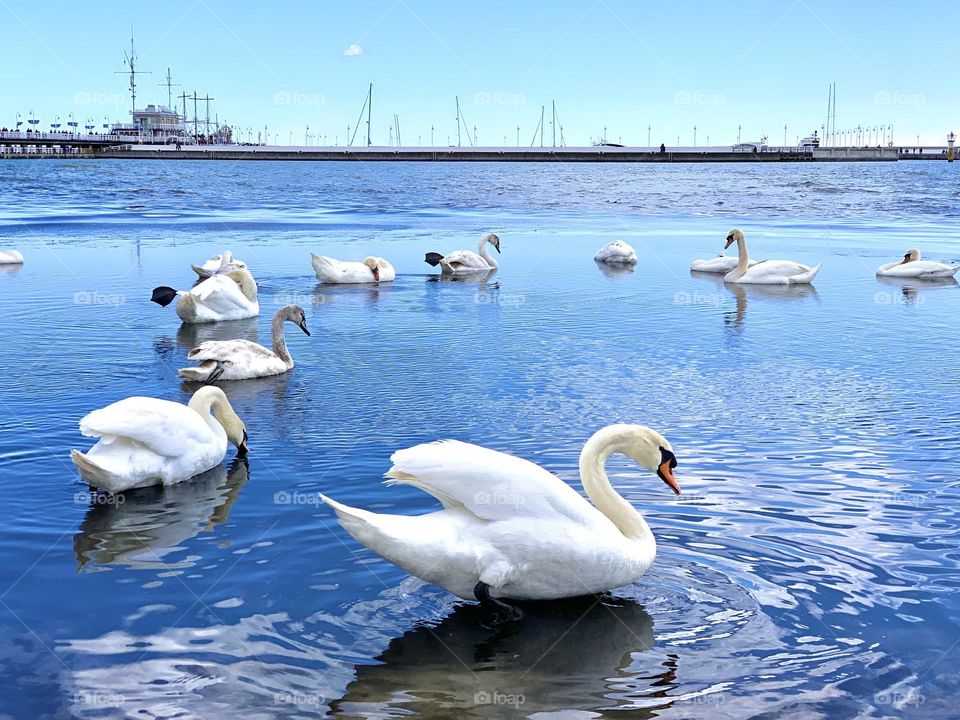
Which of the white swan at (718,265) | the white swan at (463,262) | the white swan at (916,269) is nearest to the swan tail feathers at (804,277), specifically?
the white swan at (916,269)

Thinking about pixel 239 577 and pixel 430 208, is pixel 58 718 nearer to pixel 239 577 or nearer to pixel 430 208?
pixel 239 577

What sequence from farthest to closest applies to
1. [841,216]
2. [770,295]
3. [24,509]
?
[841,216] → [770,295] → [24,509]

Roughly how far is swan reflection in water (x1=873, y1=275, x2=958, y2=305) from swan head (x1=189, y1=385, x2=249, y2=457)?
1097 cm

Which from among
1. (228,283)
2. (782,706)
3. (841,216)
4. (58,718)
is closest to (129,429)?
(58,718)

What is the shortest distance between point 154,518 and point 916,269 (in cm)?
1548

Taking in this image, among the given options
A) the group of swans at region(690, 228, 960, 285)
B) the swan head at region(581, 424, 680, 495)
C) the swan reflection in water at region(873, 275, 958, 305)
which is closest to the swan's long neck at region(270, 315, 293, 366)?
the swan head at region(581, 424, 680, 495)

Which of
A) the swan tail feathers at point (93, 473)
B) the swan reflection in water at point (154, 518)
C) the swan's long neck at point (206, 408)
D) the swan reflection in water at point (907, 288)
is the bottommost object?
the swan reflection in water at point (154, 518)

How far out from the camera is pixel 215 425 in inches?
300

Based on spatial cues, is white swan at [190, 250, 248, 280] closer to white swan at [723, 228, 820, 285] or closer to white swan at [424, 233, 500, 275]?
white swan at [424, 233, 500, 275]

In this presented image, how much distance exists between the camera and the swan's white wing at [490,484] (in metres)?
5.03

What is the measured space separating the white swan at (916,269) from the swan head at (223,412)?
46.1 feet

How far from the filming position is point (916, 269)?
18.5 metres

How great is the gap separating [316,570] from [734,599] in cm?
215

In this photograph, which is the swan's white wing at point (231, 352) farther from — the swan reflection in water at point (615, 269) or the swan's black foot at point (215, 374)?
the swan reflection in water at point (615, 269)
